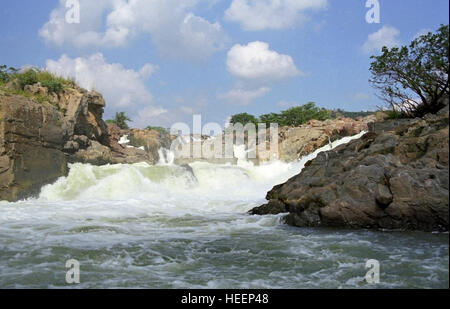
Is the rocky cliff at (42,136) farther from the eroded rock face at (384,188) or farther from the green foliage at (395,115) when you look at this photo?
the green foliage at (395,115)

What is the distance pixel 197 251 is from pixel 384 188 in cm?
349

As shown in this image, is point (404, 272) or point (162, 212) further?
point (162, 212)

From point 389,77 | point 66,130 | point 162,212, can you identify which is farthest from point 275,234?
point 66,130

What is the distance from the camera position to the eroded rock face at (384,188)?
655 cm

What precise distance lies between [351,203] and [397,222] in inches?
31.6

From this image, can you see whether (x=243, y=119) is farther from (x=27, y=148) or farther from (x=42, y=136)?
(x=27, y=148)

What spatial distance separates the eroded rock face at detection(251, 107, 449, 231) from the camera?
6555mm

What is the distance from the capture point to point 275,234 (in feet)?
22.9

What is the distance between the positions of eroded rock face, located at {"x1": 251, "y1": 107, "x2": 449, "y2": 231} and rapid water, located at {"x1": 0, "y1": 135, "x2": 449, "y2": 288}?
0.40 m

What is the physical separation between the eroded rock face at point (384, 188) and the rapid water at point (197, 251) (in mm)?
402

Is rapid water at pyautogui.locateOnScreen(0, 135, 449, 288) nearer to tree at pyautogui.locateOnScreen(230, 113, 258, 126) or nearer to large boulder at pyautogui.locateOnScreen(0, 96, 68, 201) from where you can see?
large boulder at pyautogui.locateOnScreen(0, 96, 68, 201)

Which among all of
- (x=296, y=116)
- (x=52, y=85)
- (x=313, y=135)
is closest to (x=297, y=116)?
(x=296, y=116)

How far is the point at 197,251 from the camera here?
5848 millimetres
